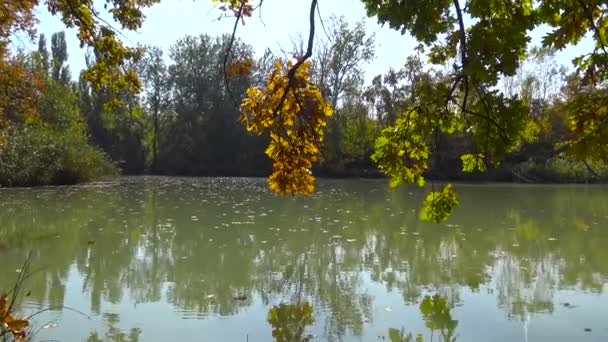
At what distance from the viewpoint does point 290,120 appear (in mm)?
2896

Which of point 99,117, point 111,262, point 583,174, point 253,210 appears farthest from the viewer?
point 99,117

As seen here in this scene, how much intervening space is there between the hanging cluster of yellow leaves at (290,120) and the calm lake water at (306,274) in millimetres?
1893

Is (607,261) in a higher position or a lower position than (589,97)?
lower

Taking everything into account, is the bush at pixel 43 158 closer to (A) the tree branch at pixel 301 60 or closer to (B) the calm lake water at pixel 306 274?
(B) the calm lake water at pixel 306 274

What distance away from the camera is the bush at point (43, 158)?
61.1ft

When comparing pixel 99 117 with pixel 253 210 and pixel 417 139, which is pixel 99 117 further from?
pixel 417 139

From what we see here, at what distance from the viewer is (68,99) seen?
24.0 metres

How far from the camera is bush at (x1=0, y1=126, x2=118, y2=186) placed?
18.6 meters

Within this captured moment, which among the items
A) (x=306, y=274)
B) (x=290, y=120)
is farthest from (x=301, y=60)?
(x=306, y=274)

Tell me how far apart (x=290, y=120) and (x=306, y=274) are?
4.16m

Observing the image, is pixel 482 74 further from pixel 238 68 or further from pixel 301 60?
pixel 238 68

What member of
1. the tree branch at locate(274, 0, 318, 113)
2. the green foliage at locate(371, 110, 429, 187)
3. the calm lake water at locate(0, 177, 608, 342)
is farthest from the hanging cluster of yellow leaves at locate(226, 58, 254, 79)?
the calm lake water at locate(0, 177, 608, 342)

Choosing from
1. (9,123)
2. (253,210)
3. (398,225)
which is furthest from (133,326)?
(9,123)

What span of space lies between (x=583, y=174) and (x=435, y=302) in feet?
83.7
